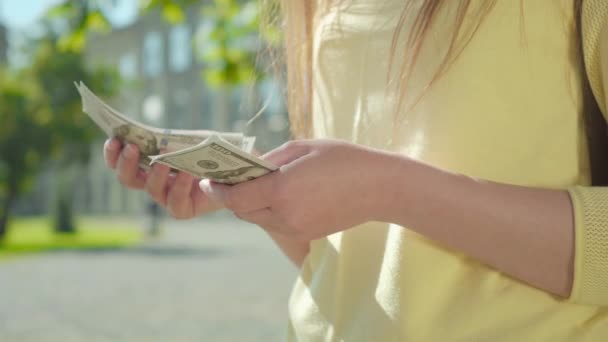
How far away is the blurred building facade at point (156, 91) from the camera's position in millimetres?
49781

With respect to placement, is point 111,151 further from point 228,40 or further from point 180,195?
point 228,40

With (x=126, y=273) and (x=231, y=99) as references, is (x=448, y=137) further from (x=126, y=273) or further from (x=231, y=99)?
(x=231, y=99)

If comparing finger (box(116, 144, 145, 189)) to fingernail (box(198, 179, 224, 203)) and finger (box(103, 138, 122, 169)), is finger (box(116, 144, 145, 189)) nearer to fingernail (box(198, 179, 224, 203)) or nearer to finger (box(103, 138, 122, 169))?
finger (box(103, 138, 122, 169))

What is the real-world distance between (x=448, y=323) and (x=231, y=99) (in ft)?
158

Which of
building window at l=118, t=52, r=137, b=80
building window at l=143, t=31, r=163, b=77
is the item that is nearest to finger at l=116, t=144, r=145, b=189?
building window at l=143, t=31, r=163, b=77

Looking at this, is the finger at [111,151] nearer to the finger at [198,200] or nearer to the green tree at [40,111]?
the finger at [198,200]

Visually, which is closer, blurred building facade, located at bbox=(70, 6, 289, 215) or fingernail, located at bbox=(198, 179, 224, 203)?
fingernail, located at bbox=(198, 179, 224, 203)

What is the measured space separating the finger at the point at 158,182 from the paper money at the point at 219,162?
0.97 feet

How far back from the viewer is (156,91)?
54406mm

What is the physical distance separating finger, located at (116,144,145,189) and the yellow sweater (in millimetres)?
399

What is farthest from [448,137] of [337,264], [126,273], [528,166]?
[126,273]

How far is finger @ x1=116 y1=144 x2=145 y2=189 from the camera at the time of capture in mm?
1484

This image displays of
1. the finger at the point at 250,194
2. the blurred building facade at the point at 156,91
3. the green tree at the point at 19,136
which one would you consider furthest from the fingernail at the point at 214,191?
the blurred building facade at the point at 156,91

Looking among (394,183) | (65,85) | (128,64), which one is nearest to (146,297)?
(394,183)
